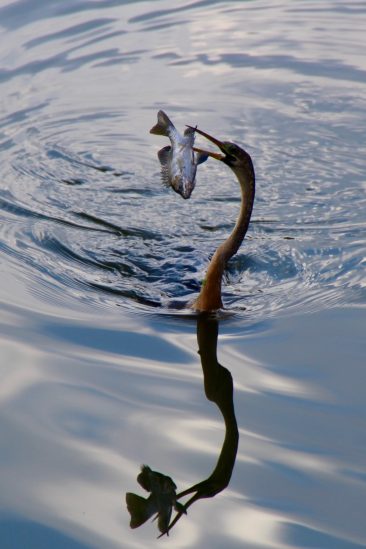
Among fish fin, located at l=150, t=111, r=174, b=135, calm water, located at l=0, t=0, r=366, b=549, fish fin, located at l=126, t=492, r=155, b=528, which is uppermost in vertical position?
fish fin, located at l=150, t=111, r=174, b=135

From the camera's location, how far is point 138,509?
13.8ft

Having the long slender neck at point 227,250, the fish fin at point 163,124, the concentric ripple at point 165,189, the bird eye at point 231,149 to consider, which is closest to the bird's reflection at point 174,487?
the long slender neck at point 227,250

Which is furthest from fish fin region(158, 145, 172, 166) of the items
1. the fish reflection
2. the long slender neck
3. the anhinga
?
the fish reflection

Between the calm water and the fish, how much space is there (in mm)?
876

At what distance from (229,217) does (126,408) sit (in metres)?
3.28

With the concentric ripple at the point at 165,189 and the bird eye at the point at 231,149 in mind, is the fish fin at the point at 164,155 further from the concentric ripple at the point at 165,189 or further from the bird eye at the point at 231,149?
the concentric ripple at the point at 165,189

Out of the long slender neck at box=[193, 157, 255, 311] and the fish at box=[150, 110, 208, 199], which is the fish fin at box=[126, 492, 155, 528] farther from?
the long slender neck at box=[193, 157, 255, 311]

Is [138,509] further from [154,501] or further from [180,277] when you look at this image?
[180,277]

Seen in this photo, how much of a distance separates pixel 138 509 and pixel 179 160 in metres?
2.22

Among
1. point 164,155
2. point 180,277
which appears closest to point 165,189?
point 180,277

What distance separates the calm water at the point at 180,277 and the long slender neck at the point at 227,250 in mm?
178

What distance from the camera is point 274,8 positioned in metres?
12.5

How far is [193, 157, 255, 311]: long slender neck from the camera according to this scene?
595 cm

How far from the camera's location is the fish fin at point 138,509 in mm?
4133
